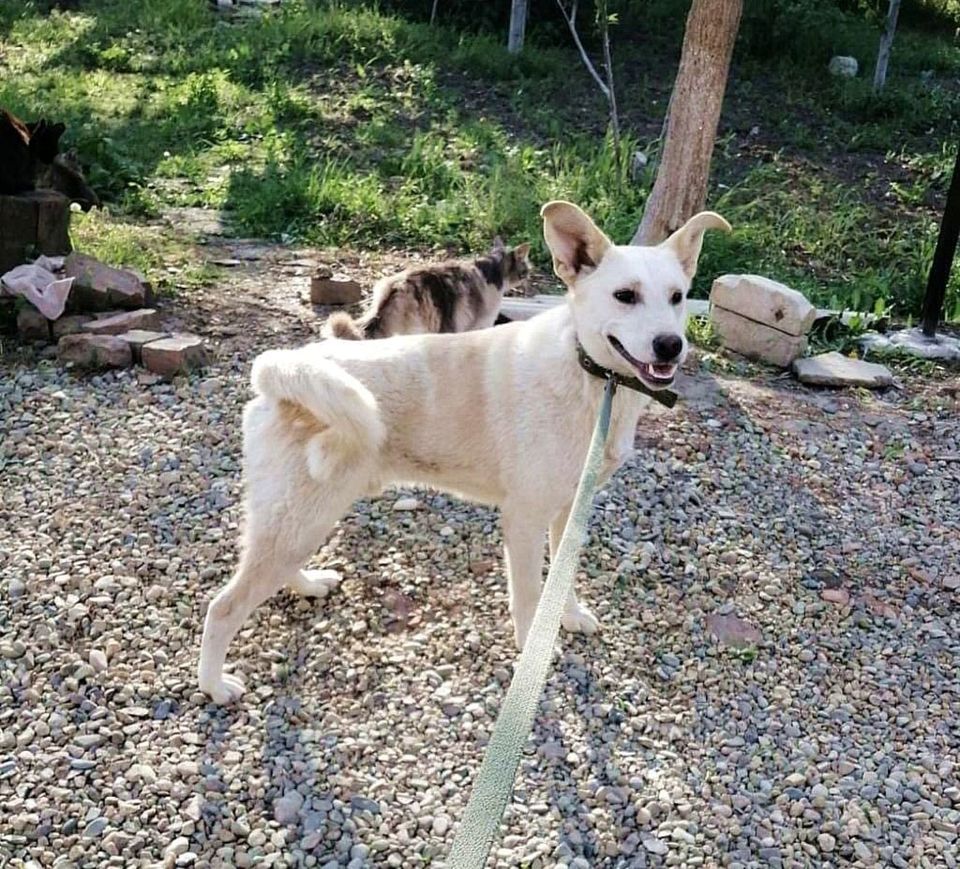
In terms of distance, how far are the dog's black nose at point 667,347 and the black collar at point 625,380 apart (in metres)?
0.14

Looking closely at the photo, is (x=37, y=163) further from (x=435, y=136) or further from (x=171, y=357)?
(x=435, y=136)

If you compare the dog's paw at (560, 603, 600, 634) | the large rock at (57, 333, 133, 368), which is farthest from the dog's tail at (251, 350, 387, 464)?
the large rock at (57, 333, 133, 368)

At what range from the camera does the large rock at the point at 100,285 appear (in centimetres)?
575

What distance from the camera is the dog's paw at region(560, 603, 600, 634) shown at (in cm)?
353

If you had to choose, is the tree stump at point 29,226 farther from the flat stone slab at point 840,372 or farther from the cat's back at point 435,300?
A: the flat stone slab at point 840,372

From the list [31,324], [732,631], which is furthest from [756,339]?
[31,324]

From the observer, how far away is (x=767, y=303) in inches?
236

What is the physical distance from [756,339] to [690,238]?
3.07 meters

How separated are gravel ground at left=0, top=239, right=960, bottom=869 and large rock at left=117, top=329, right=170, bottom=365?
40 centimetres

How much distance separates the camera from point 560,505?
10.3 feet

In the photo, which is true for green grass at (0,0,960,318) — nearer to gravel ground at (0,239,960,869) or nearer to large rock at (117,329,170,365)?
large rock at (117,329,170,365)

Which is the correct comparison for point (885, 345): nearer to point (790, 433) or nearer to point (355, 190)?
point (790, 433)

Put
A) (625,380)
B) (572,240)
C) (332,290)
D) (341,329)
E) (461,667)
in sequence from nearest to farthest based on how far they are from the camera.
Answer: (625,380), (572,240), (461,667), (341,329), (332,290)

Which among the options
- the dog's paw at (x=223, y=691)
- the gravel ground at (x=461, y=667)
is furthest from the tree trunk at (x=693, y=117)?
the dog's paw at (x=223, y=691)
